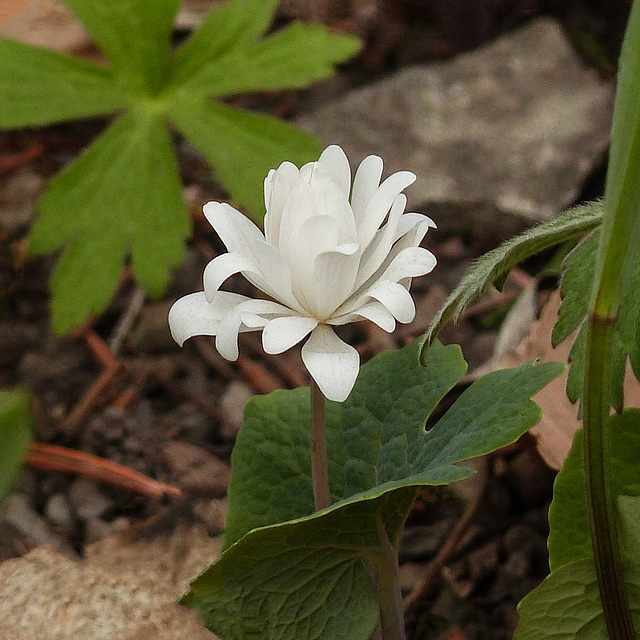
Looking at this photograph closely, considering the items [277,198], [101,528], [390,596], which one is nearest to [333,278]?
[277,198]

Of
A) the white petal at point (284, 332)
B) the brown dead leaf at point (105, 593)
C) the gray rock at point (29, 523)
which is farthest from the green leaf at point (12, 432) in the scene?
the gray rock at point (29, 523)

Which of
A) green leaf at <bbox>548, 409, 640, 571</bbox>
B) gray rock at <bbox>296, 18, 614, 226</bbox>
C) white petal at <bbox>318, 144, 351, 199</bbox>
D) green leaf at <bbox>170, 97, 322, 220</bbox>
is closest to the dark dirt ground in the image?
gray rock at <bbox>296, 18, 614, 226</bbox>

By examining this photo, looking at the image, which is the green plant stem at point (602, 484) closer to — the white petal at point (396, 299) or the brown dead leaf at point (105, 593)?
the white petal at point (396, 299)

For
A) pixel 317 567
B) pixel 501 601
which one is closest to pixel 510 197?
pixel 501 601

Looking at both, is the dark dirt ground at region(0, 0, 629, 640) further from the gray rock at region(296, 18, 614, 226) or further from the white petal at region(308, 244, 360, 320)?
the white petal at region(308, 244, 360, 320)

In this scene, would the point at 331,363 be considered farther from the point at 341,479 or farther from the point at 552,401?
the point at 552,401

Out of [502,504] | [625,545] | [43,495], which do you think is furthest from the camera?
[43,495]

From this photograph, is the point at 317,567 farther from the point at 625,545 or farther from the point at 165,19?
the point at 165,19

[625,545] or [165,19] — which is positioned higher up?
[165,19]
